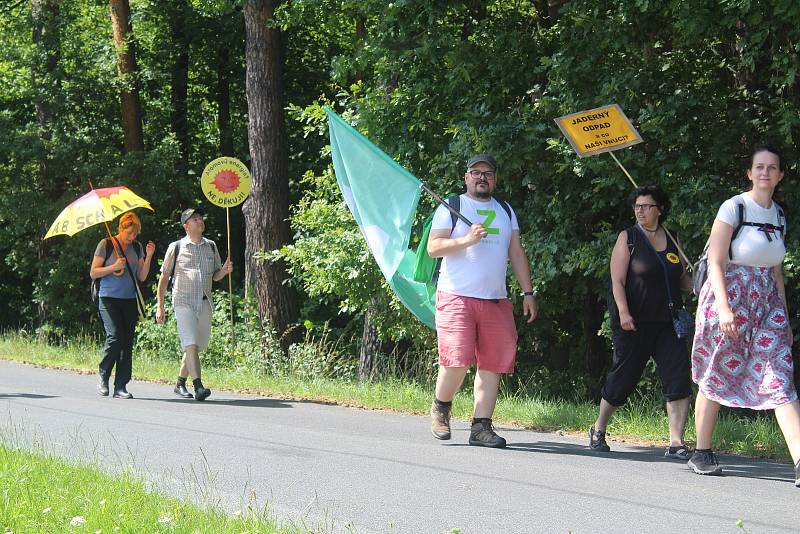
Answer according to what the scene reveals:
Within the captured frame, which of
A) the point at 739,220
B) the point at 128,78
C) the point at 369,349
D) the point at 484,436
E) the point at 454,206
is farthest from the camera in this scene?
the point at 128,78

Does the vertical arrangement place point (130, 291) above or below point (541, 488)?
above

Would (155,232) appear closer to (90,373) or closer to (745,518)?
(90,373)

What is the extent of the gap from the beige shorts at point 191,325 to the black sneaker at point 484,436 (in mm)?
4335

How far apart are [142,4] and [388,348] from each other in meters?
12.5

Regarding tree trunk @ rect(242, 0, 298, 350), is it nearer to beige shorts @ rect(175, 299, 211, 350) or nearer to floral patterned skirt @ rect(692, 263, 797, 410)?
beige shorts @ rect(175, 299, 211, 350)

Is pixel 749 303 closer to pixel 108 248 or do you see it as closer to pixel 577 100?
pixel 577 100

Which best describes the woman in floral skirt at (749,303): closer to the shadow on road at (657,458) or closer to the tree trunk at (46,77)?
the shadow on road at (657,458)

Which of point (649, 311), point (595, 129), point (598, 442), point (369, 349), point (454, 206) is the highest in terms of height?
point (595, 129)

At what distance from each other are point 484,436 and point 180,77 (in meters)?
19.8

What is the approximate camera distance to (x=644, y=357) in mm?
8188

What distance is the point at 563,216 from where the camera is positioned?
35.6ft

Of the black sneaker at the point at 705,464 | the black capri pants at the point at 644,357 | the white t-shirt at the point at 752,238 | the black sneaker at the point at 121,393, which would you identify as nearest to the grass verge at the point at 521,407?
the black capri pants at the point at 644,357

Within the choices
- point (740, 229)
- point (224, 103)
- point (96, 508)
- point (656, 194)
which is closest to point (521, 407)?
point (656, 194)

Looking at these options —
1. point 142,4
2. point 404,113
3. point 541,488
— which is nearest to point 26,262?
point 142,4
